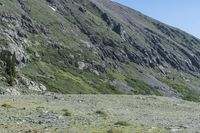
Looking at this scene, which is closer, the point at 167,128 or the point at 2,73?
the point at 167,128

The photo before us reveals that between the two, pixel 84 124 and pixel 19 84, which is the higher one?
pixel 84 124

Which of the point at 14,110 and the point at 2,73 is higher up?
the point at 14,110

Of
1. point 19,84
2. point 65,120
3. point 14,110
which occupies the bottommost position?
point 19,84

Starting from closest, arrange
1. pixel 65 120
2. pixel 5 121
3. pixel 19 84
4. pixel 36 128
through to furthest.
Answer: pixel 36 128 < pixel 5 121 < pixel 65 120 < pixel 19 84

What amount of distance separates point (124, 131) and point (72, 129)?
3.58 metres

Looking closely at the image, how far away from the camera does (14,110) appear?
125ft

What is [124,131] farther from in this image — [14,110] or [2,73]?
[2,73]

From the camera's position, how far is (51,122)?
31.3 m

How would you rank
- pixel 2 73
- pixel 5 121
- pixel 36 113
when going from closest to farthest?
pixel 5 121
pixel 36 113
pixel 2 73

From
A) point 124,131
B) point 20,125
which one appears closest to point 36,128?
point 20,125

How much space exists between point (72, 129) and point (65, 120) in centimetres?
507

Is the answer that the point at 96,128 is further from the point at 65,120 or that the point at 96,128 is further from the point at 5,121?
the point at 5,121

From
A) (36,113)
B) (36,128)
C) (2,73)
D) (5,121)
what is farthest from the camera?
(2,73)

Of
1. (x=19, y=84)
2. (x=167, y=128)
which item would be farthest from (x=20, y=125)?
(x=19, y=84)
